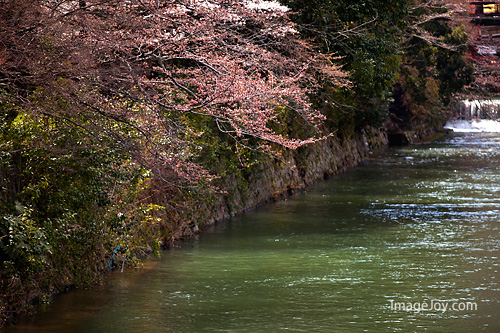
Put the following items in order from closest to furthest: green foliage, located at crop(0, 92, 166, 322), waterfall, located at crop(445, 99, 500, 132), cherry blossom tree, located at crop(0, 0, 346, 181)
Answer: green foliage, located at crop(0, 92, 166, 322)
cherry blossom tree, located at crop(0, 0, 346, 181)
waterfall, located at crop(445, 99, 500, 132)

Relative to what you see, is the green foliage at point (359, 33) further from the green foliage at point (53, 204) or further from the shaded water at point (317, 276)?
the green foliage at point (53, 204)

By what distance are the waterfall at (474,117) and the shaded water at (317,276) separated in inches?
1278

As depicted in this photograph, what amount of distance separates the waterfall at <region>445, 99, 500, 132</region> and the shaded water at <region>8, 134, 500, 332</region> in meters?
32.5

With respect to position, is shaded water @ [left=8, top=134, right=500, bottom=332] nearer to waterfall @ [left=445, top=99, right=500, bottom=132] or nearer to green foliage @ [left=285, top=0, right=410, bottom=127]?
green foliage @ [left=285, top=0, right=410, bottom=127]

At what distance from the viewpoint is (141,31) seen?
11828mm

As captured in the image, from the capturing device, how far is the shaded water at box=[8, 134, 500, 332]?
912cm

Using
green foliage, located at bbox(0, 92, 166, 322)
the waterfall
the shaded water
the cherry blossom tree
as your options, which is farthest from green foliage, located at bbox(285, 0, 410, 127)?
the waterfall

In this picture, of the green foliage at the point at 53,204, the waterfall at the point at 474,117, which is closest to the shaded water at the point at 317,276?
the green foliage at the point at 53,204

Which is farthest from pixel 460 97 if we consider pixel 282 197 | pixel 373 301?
pixel 373 301

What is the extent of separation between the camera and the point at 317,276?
37.3 feet

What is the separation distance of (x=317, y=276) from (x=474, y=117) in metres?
43.2

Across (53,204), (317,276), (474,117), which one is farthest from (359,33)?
(474,117)

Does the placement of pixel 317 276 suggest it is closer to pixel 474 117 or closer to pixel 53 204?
→ pixel 53 204

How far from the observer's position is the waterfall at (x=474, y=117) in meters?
50.7
